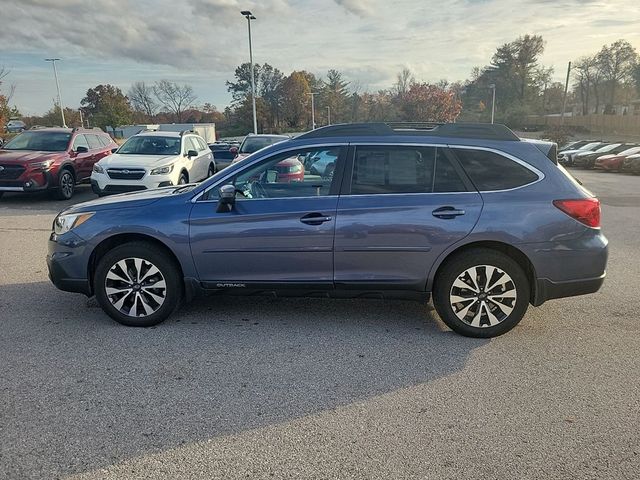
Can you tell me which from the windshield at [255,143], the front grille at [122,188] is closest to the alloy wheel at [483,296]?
the front grille at [122,188]

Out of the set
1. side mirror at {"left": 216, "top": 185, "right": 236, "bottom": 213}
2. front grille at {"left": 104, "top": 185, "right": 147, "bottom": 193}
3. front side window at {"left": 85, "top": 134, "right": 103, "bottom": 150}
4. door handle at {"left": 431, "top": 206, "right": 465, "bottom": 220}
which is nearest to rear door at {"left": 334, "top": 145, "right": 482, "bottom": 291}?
door handle at {"left": 431, "top": 206, "right": 465, "bottom": 220}

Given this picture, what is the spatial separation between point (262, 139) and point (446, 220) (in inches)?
481

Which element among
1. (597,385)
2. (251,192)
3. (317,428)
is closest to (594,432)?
(597,385)

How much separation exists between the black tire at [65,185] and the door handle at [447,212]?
10253 mm

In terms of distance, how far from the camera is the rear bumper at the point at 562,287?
3.93 metres

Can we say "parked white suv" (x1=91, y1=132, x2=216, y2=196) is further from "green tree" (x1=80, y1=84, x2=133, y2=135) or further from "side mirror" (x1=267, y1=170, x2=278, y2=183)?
"green tree" (x1=80, y1=84, x2=133, y2=135)

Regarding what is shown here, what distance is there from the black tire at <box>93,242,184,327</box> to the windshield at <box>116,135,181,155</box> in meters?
8.11

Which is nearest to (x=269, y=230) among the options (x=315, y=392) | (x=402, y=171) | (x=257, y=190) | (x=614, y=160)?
(x=257, y=190)

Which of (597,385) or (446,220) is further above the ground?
(446,220)

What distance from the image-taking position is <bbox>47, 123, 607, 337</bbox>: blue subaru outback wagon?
3895mm

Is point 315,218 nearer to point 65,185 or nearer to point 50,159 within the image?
point 50,159

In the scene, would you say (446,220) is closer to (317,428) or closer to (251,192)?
(251,192)

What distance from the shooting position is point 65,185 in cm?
1149

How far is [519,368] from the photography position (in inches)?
140
